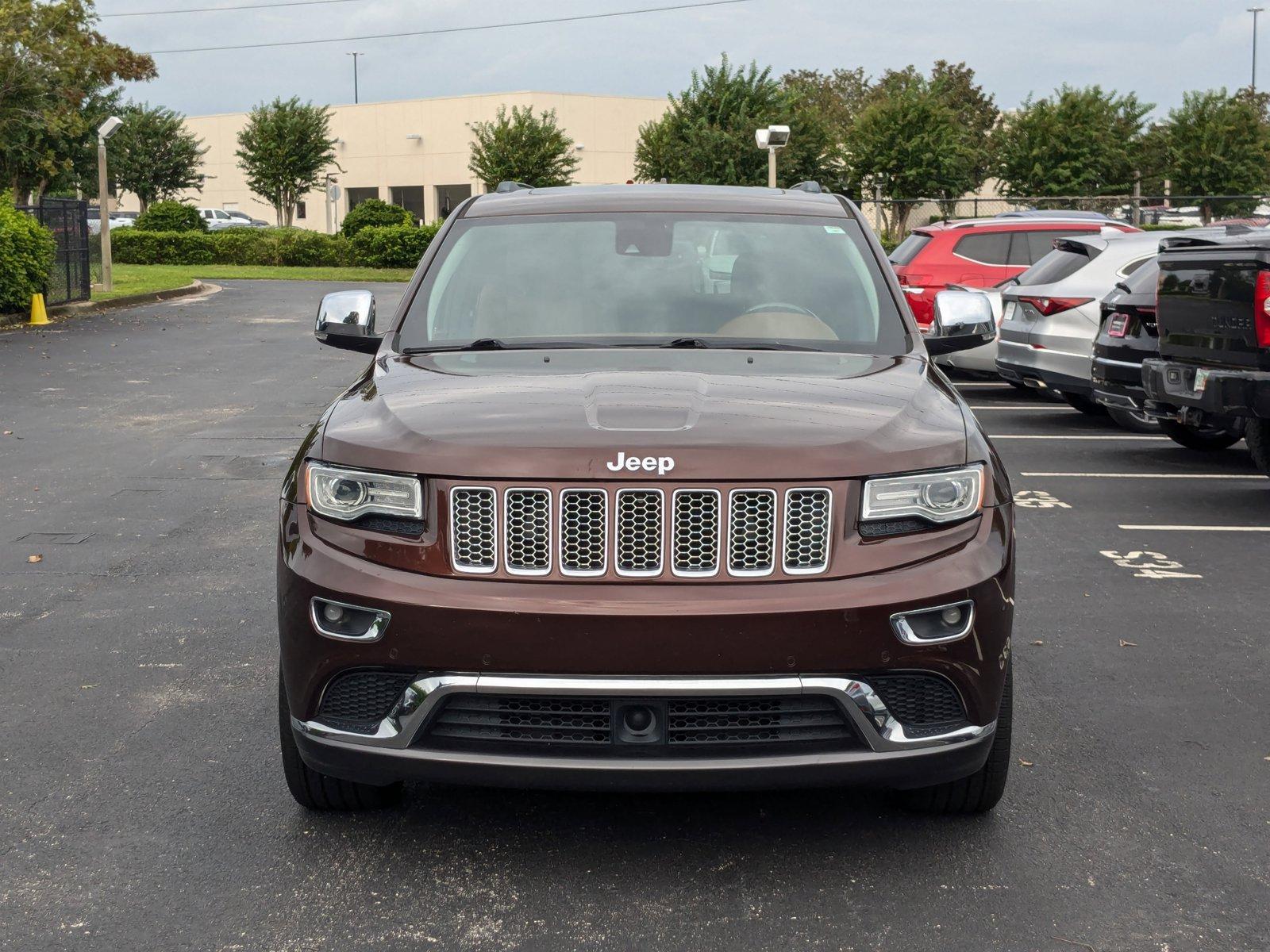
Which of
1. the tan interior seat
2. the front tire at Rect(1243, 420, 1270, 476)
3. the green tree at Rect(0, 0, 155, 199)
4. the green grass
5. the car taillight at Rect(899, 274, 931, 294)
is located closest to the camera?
the tan interior seat

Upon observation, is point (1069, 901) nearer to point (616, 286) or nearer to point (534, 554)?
point (534, 554)

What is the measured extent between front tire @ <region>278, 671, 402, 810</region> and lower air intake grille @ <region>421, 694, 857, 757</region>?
0.58 metres

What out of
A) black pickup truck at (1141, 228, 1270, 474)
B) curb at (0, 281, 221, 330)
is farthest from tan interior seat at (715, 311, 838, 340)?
curb at (0, 281, 221, 330)

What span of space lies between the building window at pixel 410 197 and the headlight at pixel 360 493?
77.1m

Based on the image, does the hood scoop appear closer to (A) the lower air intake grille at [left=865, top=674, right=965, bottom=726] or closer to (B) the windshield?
(B) the windshield

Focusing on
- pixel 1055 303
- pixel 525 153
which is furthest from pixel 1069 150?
pixel 1055 303

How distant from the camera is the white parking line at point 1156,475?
1074 cm

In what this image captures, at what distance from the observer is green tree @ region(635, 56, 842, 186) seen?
52281mm

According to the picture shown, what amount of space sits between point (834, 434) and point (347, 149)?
7970cm

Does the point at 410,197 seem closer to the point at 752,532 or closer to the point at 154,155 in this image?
the point at 154,155

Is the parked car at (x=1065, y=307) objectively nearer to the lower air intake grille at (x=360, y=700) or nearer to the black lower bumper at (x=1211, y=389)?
the black lower bumper at (x=1211, y=389)

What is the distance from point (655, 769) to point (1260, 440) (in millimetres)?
7402

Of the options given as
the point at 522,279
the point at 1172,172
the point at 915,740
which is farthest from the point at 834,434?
the point at 1172,172

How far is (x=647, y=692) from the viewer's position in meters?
3.46
